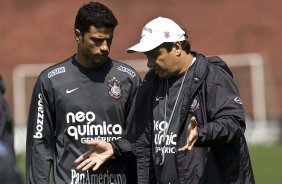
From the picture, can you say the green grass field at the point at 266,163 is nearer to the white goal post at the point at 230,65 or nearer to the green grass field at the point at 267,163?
the green grass field at the point at 267,163

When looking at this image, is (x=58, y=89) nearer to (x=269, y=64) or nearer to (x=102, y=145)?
(x=102, y=145)

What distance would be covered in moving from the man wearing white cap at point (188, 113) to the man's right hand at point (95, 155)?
323mm

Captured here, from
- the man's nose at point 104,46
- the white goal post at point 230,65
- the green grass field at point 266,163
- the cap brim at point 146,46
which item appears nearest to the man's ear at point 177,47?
the cap brim at point 146,46

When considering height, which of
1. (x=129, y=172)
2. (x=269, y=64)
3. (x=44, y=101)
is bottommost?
(x=129, y=172)

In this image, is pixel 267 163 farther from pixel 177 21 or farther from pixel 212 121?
pixel 177 21

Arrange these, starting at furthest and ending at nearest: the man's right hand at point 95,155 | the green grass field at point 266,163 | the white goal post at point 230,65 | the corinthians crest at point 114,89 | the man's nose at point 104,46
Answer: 1. the white goal post at point 230,65
2. the green grass field at point 266,163
3. the corinthians crest at point 114,89
4. the man's nose at point 104,46
5. the man's right hand at point 95,155

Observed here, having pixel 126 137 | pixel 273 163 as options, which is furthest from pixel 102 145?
pixel 273 163

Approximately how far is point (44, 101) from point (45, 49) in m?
22.7

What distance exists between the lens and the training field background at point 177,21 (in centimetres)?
2727

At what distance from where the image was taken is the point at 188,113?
655cm

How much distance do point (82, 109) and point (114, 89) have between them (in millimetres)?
273

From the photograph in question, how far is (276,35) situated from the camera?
2895 cm

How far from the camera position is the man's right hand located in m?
Answer: 6.96

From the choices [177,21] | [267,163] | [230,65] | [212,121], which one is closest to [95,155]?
[212,121]
